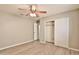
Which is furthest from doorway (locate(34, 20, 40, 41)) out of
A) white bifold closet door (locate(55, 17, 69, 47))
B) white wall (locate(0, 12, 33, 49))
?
white bifold closet door (locate(55, 17, 69, 47))

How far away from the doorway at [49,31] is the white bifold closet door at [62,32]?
0.10 meters

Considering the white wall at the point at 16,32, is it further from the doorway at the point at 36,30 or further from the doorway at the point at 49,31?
the doorway at the point at 49,31

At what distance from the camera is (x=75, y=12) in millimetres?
1998

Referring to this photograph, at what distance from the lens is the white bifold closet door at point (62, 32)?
199 centimetres

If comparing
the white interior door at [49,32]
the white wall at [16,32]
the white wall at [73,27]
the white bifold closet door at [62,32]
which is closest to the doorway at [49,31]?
the white interior door at [49,32]

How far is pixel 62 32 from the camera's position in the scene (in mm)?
2051

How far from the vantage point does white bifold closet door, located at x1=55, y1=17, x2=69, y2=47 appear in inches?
78.2

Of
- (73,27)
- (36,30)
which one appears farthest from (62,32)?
(36,30)

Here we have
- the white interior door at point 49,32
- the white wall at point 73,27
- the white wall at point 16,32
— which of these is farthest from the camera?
the white wall at point 16,32

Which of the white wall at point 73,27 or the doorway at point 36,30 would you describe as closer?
the white wall at point 73,27

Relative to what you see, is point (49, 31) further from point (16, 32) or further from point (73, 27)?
point (16, 32)

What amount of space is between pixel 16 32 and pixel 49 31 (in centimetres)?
97
